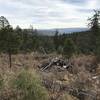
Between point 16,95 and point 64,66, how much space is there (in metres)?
8.47

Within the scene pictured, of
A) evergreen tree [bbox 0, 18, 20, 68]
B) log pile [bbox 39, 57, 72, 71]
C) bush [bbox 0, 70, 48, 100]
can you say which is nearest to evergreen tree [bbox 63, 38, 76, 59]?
log pile [bbox 39, 57, 72, 71]

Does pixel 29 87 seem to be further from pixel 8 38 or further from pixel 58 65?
pixel 8 38

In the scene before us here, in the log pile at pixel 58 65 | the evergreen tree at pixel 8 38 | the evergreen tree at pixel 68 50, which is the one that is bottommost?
the log pile at pixel 58 65

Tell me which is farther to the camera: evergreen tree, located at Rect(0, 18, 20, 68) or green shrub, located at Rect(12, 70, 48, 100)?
evergreen tree, located at Rect(0, 18, 20, 68)

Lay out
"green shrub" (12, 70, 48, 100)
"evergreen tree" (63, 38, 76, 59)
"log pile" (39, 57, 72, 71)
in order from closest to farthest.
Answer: "green shrub" (12, 70, 48, 100) → "log pile" (39, 57, 72, 71) → "evergreen tree" (63, 38, 76, 59)

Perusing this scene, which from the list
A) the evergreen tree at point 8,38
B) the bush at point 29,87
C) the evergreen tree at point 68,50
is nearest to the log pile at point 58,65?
the evergreen tree at point 8,38

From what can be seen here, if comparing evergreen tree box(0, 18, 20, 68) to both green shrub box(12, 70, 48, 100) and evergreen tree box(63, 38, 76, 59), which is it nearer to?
evergreen tree box(63, 38, 76, 59)

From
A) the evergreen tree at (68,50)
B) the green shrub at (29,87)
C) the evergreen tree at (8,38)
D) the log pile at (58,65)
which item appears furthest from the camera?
the evergreen tree at (68,50)

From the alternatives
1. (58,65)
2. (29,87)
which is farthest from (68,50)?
(29,87)

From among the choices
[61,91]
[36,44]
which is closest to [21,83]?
[61,91]

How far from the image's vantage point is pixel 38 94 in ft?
23.7

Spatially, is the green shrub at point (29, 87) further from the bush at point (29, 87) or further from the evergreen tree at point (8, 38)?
the evergreen tree at point (8, 38)

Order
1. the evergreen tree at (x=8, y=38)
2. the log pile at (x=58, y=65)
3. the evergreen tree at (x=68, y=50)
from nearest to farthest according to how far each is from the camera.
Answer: the log pile at (x=58, y=65), the evergreen tree at (x=8, y=38), the evergreen tree at (x=68, y=50)

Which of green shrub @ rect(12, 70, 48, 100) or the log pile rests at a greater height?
green shrub @ rect(12, 70, 48, 100)
